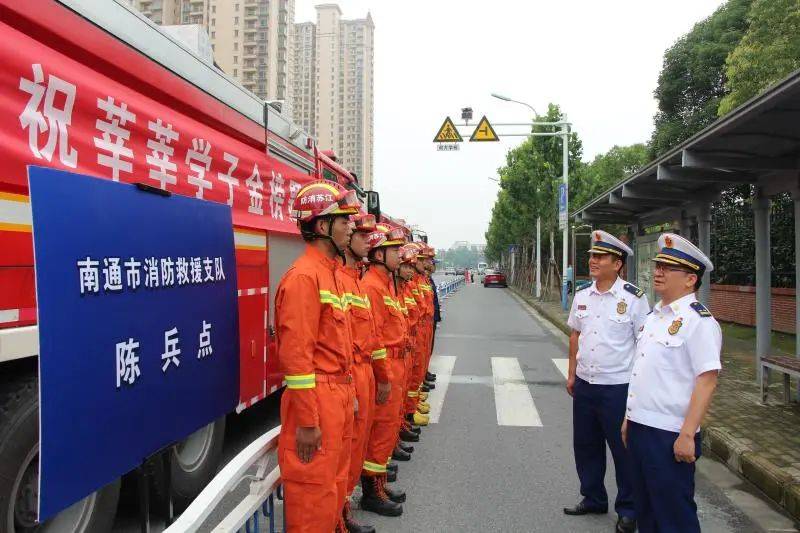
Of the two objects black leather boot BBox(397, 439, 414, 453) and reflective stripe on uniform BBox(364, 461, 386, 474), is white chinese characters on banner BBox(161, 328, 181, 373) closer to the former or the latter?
reflective stripe on uniform BBox(364, 461, 386, 474)

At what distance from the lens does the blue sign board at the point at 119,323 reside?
207 cm

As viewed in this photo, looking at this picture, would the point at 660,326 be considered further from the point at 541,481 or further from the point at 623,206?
the point at 623,206

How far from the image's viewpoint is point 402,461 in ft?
17.0

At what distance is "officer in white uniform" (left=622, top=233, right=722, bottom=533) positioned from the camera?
2742 millimetres

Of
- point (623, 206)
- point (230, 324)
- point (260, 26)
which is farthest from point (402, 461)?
point (260, 26)

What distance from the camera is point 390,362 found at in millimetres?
4457

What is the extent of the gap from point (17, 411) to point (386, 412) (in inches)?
95.6

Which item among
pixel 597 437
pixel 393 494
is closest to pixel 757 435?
pixel 597 437

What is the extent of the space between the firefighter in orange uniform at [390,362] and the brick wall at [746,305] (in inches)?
419

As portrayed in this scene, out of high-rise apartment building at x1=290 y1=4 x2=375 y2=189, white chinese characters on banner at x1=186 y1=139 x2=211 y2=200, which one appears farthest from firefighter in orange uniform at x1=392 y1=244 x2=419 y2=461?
high-rise apartment building at x1=290 y1=4 x2=375 y2=189

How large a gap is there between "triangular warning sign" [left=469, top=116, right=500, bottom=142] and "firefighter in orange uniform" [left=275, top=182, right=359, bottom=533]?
46.1ft

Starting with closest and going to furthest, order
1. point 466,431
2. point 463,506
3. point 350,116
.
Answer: point 463,506 → point 466,431 → point 350,116

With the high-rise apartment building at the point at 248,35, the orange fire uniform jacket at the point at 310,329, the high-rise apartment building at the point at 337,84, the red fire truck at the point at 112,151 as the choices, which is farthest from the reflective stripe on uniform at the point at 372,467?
the high-rise apartment building at the point at 337,84

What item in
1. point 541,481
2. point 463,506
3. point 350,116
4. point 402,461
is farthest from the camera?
point 350,116
